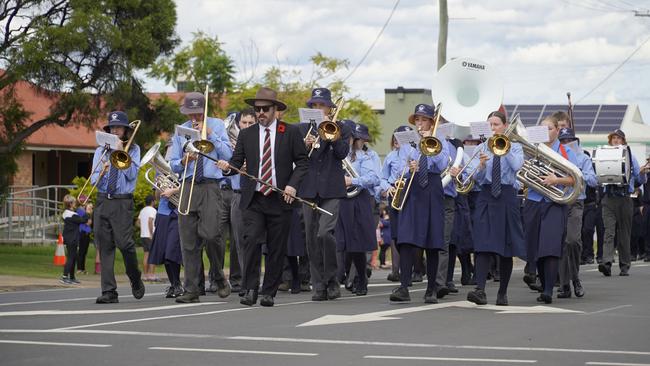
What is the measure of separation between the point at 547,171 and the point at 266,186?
10.7 ft

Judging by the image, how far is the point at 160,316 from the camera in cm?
1272

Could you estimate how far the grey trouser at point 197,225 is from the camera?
574 inches

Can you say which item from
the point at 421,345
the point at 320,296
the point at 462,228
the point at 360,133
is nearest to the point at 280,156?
the point at 320,296

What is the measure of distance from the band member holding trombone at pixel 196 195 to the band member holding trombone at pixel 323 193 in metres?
0.97

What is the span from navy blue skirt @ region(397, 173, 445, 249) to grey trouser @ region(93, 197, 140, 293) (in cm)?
301

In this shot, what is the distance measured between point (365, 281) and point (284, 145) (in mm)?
2893

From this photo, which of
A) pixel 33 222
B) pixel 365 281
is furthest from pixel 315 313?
pixel 33 222

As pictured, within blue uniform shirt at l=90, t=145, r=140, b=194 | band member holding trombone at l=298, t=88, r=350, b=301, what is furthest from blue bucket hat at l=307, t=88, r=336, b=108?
blue uniform shirt at l=90, t=145, r=140, b=194

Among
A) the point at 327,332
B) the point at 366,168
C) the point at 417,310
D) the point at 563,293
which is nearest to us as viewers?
the point at 327,332

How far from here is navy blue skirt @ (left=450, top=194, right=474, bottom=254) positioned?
59.3 feet

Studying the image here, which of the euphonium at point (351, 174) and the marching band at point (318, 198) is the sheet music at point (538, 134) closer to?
the marching band at point (318, 198)

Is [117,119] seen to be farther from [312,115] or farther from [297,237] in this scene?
[297,237]

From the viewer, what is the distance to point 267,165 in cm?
1392

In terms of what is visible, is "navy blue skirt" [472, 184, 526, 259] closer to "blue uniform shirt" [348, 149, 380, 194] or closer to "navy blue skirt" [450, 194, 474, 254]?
"blue uniform shirt" [348, 149, 380, 194]
